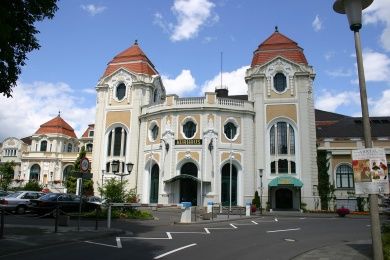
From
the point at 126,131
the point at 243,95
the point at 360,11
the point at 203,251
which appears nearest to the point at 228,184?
the point at 126,131

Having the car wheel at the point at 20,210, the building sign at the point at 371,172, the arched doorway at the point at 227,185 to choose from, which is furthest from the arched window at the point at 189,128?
the building sign at the point at 371,172

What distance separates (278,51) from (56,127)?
41.5m

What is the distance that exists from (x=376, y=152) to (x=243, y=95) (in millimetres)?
57711

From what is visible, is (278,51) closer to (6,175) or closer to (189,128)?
(189,128)

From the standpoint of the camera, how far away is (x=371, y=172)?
25.1 ft

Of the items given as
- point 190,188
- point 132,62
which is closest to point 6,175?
point 132,62

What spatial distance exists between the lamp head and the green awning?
3391cm

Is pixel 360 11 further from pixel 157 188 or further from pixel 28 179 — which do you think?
pixel 28 179

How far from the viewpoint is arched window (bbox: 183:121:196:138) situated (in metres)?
43.9

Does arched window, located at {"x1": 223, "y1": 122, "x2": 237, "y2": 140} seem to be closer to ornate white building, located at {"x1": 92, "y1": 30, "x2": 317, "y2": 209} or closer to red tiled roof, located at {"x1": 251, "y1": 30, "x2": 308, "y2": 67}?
ornate white building, located at {"x1": 92, "y1": 30, "x2": 317, "y2": 209}

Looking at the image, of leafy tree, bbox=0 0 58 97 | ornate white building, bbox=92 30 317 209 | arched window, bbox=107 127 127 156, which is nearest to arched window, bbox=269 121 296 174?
ornate white building, bbox=92 30 317 209

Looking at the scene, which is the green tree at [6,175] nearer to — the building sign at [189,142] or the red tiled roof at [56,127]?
the red tiled roof at [56,127]

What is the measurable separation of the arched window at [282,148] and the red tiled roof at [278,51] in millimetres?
7810

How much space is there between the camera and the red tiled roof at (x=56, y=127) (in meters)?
68.7
